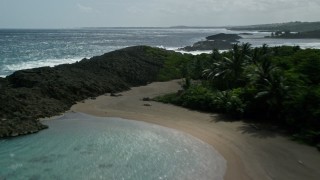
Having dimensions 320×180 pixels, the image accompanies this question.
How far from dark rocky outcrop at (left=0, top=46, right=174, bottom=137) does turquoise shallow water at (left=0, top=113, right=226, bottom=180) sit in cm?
395

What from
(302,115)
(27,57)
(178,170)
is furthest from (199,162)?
(27,57)

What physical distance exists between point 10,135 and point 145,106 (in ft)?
64.6

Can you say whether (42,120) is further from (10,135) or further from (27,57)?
(27,57)

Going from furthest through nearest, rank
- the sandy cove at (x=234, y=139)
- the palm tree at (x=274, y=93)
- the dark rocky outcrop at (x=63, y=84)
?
the dark rocky outcrop at (x=63, y=84)
the palm tree at (x=274, y=93)
the sandy cove at (x=234, y=139)

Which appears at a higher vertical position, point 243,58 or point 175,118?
point 243,58

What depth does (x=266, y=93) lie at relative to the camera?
157 ft

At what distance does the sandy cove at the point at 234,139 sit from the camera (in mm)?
33938

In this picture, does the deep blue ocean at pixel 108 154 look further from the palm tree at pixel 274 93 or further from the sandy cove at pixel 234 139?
the palm tree at pixel 274 93

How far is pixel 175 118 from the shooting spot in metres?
51.7

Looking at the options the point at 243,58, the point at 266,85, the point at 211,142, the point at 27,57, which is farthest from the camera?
the point at 27,57

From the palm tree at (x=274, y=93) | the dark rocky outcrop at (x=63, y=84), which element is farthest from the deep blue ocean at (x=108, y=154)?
the palm tree at (x=274, y=93)

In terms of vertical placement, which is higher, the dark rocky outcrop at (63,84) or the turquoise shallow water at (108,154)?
the dark rocky outcrop at (63,84)

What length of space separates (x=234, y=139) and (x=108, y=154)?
43.0 feet

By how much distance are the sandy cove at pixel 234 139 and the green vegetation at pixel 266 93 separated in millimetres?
2074
